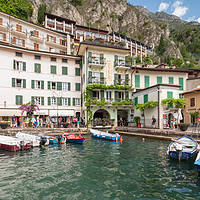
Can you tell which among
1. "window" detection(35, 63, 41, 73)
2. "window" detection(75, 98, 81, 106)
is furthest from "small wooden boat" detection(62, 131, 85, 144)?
"window" detection(35, 63, 41, 73)

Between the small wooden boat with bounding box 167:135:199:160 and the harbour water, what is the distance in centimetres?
49

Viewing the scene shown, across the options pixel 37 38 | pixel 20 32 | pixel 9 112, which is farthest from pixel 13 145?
pixel 37 38

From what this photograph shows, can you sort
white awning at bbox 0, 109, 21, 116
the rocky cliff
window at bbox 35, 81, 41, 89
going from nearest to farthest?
white awning at bbox 0, 109, 21, 116, window at bbox 35, 81, 41, 89, the rocky cliff

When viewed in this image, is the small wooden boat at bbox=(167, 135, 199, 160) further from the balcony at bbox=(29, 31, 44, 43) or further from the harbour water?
the balcony at bbox=(29, 31, 44, 43)

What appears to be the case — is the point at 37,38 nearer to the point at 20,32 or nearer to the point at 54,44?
the point at 20,32

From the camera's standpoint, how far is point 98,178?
878cm

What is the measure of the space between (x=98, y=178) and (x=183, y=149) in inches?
275

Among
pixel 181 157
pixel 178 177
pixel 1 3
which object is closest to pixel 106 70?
pixel 181 157

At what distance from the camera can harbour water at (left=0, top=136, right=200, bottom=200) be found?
712 cm

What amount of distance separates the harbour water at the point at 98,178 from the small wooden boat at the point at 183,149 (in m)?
0.49

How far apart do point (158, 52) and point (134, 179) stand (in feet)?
324

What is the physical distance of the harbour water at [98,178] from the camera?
712 cm

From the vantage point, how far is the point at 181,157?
12008 mm

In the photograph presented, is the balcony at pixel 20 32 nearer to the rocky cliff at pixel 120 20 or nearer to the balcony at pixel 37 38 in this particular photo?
the balcony at pixel 37 38
